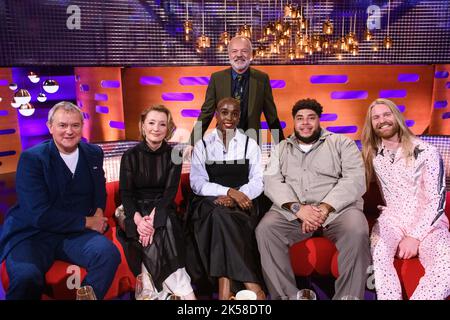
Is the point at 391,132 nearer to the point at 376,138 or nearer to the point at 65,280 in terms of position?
the point at 376,138

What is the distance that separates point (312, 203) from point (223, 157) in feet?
2.32

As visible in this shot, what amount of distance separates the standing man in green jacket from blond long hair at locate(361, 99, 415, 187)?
7 cm

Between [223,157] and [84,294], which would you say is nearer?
[84,294]

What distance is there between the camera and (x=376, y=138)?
107 inches

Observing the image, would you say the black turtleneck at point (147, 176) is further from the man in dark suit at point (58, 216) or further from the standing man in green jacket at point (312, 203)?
the standing man in green jacket at point (312, 203)

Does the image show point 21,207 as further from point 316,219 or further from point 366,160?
point 366,160

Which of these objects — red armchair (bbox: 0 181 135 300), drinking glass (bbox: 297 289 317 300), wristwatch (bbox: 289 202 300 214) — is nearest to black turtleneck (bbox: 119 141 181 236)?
red armchair (bbox: 0 181 135 300)

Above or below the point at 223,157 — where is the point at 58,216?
below

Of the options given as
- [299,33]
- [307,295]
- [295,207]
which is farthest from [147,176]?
[299,33]

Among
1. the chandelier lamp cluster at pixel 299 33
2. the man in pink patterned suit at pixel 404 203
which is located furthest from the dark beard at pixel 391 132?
the chandelier lamp cluster at pixel 299 33

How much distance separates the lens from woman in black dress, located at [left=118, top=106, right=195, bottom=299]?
2479 mm

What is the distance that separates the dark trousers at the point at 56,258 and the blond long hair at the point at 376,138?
1722mm

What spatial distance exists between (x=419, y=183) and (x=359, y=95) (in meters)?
5.57

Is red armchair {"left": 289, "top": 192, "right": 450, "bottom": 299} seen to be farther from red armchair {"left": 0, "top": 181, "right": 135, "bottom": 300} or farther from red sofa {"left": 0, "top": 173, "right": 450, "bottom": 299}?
red armchair {"left": 0, "top": 181, "right": 135, "bottom": 300}
